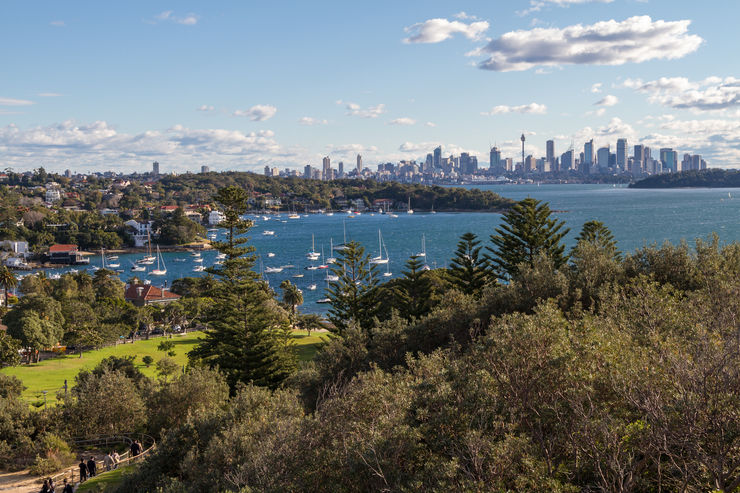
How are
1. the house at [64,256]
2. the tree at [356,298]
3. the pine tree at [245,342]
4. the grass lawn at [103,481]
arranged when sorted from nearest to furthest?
the grass lawn at [103,481]
the pine tree at [245,342]
the tree at [356,298]
the house at [64,256]

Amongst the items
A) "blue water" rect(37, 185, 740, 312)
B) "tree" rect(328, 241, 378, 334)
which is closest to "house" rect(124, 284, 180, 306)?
"blue water" rect(37, 185, 740, 312)

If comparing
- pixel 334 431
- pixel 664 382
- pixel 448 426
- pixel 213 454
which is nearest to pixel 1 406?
pixel 213 454

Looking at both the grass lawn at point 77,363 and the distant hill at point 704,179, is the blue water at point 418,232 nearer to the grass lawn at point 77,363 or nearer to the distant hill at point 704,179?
the grass lawn at point 77,363

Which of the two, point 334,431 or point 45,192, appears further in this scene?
point 45,192

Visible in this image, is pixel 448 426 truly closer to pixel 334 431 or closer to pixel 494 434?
pixel 494 434

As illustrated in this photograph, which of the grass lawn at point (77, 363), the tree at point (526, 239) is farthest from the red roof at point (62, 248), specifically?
the tree at point (526, 239)

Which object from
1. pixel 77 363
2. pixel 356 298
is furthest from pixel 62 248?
pixel 356 298

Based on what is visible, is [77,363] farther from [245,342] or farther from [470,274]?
Answer: [470,274]

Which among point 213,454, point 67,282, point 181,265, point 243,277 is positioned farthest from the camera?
point 181,265
